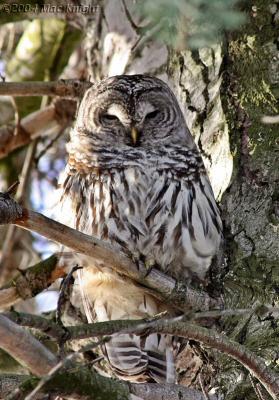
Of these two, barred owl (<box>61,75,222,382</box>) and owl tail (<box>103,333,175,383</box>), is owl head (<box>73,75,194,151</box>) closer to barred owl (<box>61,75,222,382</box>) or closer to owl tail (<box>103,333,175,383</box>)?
barred owl (<box>61,75,222,382</box>)

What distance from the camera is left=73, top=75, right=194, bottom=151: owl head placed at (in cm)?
A: 368

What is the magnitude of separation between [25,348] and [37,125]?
2628 millimetres

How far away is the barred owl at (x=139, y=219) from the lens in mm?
3264

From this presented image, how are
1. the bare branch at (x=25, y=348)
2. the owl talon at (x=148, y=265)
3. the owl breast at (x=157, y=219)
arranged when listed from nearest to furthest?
the bare branch at (x=25, y=348), the owl talon at (x=148, y=265), the owl breast at (x=157, y=219)

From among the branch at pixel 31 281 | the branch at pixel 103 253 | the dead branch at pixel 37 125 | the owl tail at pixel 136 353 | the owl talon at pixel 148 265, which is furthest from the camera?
the dead branch at pixel 37 125

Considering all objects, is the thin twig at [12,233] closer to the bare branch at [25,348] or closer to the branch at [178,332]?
the branch at [178,332]

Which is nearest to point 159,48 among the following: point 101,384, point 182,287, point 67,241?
point 182,287

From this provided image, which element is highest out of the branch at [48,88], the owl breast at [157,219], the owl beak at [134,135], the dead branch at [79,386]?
the branch at [48,88]

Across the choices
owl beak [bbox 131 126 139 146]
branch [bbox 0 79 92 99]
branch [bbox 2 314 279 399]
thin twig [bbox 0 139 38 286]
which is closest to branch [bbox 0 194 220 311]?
branch [bbox 2 314 279 399]

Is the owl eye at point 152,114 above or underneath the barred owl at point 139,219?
above

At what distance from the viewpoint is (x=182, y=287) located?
290 cm

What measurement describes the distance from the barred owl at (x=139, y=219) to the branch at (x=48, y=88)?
1.18 ft

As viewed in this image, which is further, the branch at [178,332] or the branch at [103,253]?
the branch at [103,253]

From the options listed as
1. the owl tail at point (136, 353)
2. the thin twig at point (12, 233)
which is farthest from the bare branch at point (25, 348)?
the thin twig at point (12, 233)
